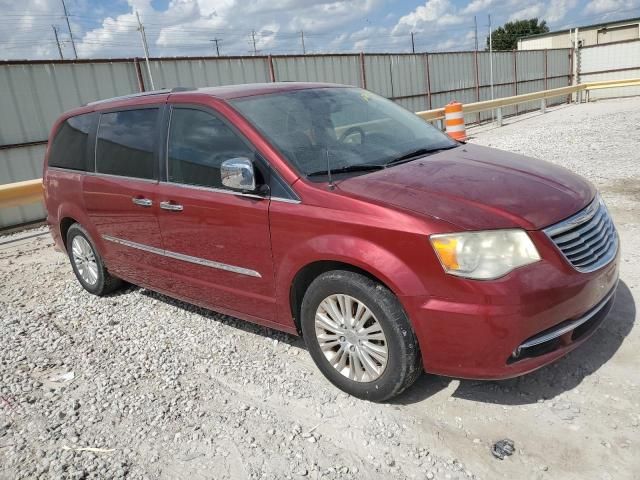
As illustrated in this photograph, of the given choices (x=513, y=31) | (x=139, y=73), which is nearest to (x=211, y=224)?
(x=139, y=73)

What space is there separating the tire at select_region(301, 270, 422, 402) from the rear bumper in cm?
10

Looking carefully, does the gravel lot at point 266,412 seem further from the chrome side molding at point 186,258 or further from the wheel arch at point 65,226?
the wheel arch at point 65,226

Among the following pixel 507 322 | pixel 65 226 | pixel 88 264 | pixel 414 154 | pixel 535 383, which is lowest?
pixel 535 383

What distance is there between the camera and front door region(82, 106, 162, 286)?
159 inches

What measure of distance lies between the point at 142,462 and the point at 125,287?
9.46 feet

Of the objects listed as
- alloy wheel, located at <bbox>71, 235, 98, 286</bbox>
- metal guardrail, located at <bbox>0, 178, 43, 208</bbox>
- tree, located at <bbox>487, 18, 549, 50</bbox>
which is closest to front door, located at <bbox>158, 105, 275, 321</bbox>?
alloy wheel, located at <bbox>71, 235, 98, 286</bbox>

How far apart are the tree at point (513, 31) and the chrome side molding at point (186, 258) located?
244ft

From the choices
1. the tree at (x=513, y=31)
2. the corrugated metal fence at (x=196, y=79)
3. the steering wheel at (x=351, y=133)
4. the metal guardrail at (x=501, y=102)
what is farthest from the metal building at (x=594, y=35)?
the steering wheel at (x=351, y=133)

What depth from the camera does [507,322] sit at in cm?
254

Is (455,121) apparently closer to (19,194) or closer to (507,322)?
(19,194)

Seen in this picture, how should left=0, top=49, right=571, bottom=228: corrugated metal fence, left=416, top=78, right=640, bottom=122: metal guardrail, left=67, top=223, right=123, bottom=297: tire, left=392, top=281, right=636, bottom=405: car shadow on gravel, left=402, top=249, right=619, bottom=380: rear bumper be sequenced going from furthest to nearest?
left=416, top=78, right=640, bottom=122: metal guardrail
left=0, top=49, right=571, bottom=228: corrugated metal fence
left=67, top=223, right=123, bottom=297: tire
left=392, top=281, right=636, bottom=405: car shadow on gravel
left=402, top=249, right=619, bottom=380: rear bumper

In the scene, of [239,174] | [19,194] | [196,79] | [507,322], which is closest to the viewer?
[507,322]

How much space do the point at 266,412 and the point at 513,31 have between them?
265 ft

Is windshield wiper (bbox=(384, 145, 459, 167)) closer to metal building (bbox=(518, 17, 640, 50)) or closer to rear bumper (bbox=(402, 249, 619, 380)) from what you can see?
rear bumper (bbox=(402, 249, 619, 380))
